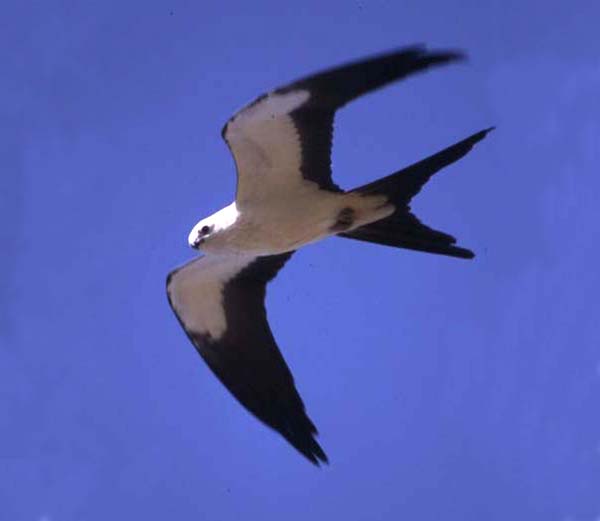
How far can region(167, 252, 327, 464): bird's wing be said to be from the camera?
38.7 ft

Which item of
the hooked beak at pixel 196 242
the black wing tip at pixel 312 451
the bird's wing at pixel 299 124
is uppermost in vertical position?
the bird's wing at pixel 299 124

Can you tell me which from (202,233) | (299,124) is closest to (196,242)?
(202,233)

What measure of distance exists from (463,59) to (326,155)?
2.29 metres

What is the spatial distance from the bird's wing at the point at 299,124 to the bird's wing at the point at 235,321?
4.38ft

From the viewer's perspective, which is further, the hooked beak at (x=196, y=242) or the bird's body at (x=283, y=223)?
the hooked beak at (x=196, y=242)

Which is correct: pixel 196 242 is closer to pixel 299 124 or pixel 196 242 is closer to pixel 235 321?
pixel 235 321

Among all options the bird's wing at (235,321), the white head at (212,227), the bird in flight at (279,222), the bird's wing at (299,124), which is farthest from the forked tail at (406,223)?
the bird's wing at (235,321)

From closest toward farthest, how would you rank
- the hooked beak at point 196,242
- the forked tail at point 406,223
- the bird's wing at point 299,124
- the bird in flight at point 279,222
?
the bird's wing at point 299,124 < the bird in flight at point 279,222 < the forked tail at point 406,223 < the hooked beak at point 196,242

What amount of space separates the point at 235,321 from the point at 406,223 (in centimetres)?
246

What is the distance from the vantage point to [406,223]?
34.9 ft

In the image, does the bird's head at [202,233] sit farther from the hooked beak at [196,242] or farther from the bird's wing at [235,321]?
the bird's wing at [235,321]

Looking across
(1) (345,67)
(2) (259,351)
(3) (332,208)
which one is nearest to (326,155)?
(3) (332,208)

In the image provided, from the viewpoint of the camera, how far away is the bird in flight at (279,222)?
396 inches

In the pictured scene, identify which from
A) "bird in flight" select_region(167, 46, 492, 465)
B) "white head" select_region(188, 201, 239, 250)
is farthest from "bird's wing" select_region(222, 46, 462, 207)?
"white head" select_region(188, 201, 239, 250)
